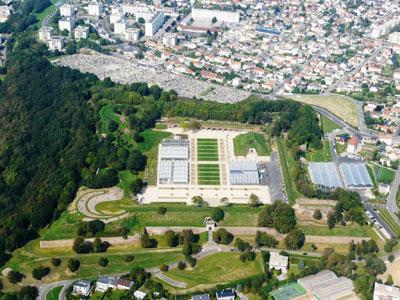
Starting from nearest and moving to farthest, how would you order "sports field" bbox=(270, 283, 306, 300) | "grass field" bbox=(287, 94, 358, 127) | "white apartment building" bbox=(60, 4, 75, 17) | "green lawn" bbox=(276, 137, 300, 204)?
"sports field" bbox=(270, 283, 306, 300), "green lawn" bbox=(276, 137, 300, 204), "grass field" bbox=(287, 94, 358, 127), "white apartment building" bbox=(60, 4, 75, 17)

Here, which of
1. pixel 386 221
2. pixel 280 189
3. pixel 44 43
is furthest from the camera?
pixel 44 43

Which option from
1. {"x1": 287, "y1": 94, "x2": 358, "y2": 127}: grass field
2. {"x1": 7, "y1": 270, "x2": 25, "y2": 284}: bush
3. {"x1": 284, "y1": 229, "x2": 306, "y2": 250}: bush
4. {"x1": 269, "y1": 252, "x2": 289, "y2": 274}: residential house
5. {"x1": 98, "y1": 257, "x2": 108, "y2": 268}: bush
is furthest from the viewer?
{"x1": 287, "y1": 94, "x2": 358, "y2": 127}: grass field

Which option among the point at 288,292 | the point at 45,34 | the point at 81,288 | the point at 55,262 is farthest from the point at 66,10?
the point at 288,292

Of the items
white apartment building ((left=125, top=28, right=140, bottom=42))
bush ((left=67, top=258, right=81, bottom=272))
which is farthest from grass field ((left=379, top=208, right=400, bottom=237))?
white apartment building ((left=125, top=28, right=140, bottom=42))

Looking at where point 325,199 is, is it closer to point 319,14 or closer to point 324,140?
point 324,140

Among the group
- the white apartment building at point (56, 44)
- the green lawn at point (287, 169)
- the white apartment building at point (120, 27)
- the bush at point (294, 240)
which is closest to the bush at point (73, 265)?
the bush at point (294, 240)

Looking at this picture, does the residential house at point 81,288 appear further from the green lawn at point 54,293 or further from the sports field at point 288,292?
the sports field at point 288,292

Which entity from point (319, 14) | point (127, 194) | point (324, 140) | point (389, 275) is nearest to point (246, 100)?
point (324, 140)

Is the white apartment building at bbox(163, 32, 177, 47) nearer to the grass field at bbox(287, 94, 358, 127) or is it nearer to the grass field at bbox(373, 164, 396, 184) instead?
the grass field at bbox(287, 94, 358, 127)
